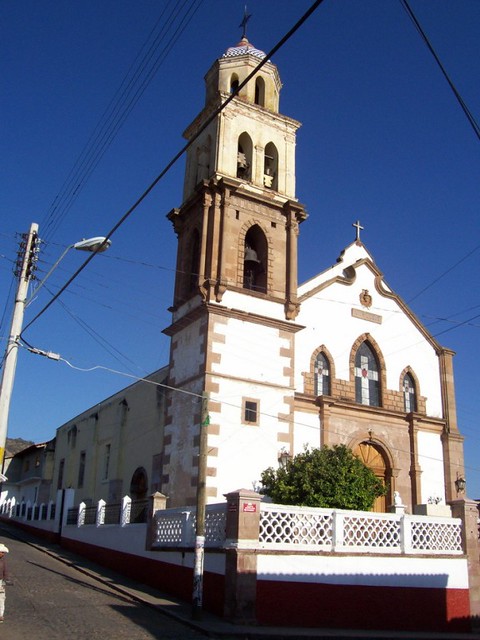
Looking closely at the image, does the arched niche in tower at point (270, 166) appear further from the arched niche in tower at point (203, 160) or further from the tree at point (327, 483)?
the tree at point (327, 483)

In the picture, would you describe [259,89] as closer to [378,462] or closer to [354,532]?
[378,462]

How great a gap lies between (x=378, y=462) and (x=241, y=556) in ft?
34.8

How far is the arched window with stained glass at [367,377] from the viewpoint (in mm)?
23375

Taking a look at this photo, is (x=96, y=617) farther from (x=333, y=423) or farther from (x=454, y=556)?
(x=333, y=423)

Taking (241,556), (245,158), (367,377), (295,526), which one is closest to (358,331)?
(367,377)

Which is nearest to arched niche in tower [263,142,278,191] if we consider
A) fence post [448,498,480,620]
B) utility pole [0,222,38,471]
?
utility pole [0,222,38,471]

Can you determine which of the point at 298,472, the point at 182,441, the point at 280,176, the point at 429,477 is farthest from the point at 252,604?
the point at 280,176

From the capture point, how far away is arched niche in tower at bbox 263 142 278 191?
24.6 metres

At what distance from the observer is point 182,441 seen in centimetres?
2038

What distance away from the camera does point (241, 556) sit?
1338cm

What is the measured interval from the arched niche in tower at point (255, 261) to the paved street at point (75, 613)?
10436 mm

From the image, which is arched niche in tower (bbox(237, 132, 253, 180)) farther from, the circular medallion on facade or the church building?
the circular medallion on facade

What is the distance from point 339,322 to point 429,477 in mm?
6129

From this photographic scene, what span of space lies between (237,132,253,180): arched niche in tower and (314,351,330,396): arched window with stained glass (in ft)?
22.6
